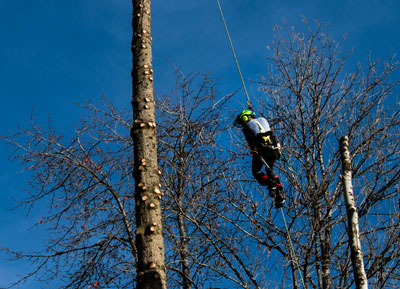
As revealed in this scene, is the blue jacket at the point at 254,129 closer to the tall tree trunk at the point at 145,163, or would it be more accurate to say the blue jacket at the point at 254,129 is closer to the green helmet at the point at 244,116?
the green helmet at the point at 244,116

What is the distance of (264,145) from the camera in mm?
6953

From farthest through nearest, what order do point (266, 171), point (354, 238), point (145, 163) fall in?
point (266, 171) < point (354, 238) < point (145, 163)

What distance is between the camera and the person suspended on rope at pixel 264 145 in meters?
6.96

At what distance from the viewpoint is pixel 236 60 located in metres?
6.41

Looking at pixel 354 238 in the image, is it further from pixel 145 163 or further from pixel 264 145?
pixel 264 145

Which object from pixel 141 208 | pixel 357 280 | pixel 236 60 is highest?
pixel 236 60

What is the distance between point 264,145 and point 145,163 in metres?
2.93

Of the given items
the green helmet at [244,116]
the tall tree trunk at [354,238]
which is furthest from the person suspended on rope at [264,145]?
the tall tree trunk at [354,238]

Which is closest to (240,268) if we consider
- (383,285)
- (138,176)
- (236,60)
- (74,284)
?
(383,285)

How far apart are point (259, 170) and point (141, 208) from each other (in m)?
3.35

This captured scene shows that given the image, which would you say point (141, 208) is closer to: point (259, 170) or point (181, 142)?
point (259, 170)

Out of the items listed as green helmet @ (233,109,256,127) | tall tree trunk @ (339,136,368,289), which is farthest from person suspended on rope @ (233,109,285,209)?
tall tree trunk @ (339,136,368,289)

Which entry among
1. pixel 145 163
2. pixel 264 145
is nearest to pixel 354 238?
pixel 145 163

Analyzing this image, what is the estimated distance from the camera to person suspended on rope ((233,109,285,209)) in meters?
6.96
